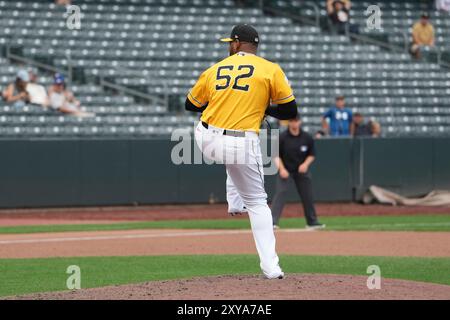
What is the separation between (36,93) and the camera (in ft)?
70.6

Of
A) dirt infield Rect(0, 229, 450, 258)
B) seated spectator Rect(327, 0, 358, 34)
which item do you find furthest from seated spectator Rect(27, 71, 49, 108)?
seated spectator Rect(327, 0, 358, 34)

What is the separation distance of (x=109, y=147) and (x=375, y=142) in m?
6.04

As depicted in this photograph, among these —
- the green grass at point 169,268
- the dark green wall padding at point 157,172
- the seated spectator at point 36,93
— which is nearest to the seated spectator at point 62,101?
the seated spectator at point 36,93

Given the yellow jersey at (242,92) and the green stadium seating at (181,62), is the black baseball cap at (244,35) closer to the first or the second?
the yellow jersey at (242,92)

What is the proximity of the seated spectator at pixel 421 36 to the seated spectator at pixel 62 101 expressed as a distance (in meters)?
9.42

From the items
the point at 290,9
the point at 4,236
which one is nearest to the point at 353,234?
the point at 4,236

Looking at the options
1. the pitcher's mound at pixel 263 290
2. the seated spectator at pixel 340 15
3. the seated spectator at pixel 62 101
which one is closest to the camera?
the pitcher's mound at pixel 263 290

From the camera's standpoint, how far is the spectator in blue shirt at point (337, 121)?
22.2m

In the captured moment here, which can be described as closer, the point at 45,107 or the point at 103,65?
the point at 45,107

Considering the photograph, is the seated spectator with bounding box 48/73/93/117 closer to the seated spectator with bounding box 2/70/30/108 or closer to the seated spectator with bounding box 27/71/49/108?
the seated spectator with bounding box 27/71/49/108

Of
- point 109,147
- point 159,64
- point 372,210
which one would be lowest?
point 372,210

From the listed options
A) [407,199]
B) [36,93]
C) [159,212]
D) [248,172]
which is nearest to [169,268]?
[248,172]
